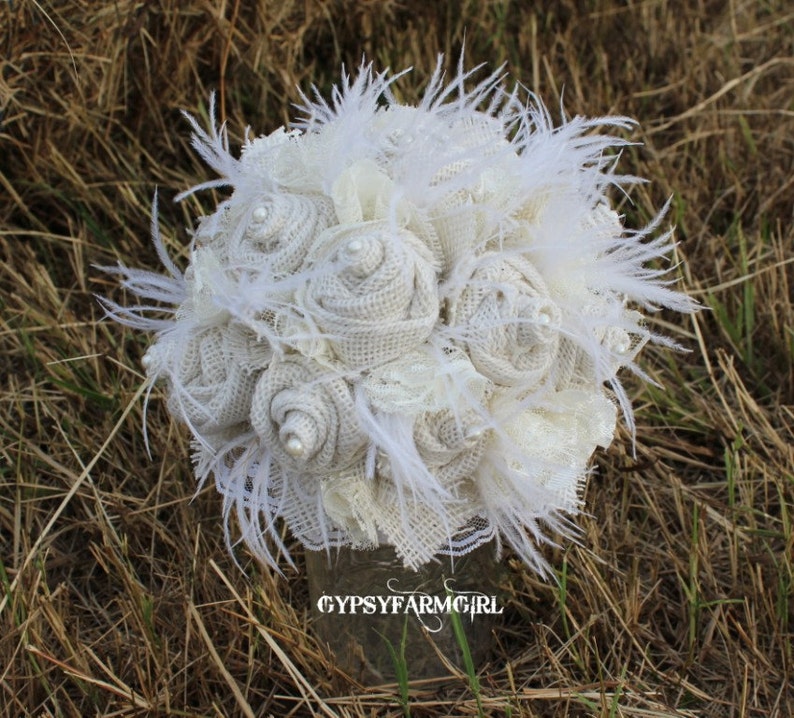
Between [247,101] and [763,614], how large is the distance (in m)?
1.18

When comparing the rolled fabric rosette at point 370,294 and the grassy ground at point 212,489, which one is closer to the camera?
the rolled fabric rosette at point 370,294

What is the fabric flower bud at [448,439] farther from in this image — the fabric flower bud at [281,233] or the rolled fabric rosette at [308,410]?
the fabric flower bud at [281,233]

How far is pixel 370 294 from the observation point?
0.82 meters

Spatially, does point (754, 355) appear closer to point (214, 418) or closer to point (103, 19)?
point (214, 418)

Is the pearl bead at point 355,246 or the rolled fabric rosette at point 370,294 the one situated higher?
the pearl bead at point 355,246

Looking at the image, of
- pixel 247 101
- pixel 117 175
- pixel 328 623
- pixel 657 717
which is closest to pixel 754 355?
pixel 657 717

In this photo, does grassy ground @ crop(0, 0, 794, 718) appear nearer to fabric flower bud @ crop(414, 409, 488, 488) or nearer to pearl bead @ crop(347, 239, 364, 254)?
fabric flower bud @ crop(414, 409, 488, 488)

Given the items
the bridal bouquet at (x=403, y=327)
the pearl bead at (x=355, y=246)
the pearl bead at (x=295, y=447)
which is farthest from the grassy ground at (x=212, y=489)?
the pearl bead at (x=355, y=246)

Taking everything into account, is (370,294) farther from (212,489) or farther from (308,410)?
(212,489)

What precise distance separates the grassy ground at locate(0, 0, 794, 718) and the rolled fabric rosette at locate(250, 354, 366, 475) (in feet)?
0.97

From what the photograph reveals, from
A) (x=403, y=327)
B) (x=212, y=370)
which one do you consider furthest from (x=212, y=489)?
(x=403, y=327)

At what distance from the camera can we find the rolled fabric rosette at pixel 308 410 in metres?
0.84

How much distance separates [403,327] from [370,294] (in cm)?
4

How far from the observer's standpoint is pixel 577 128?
95 cm
